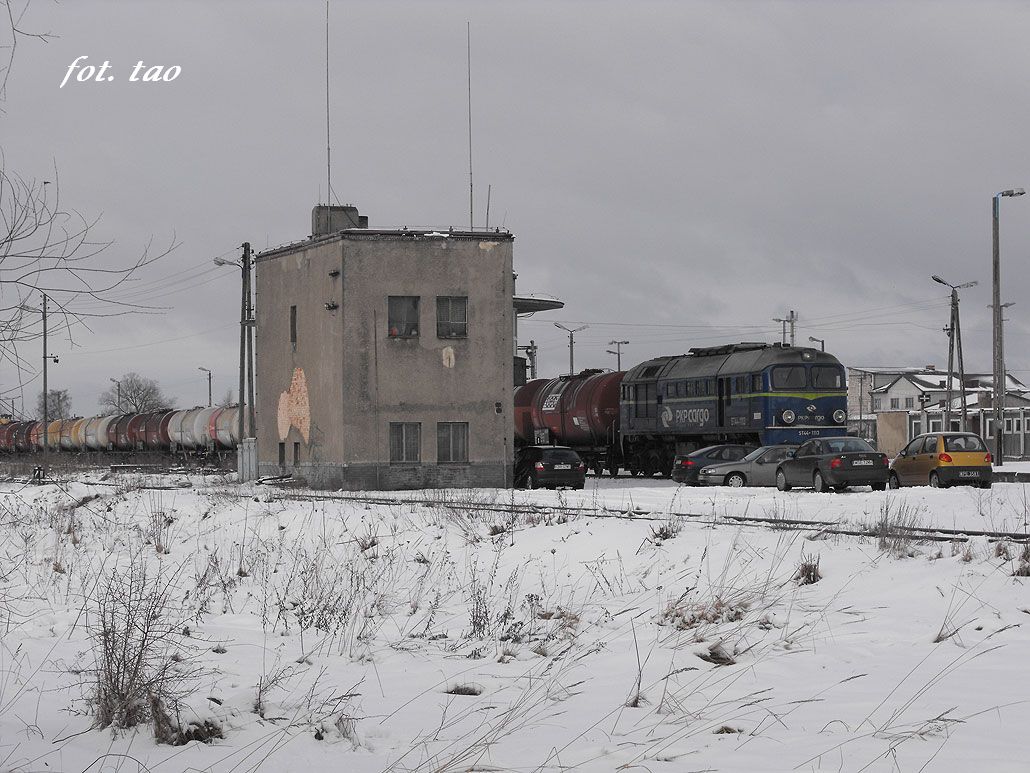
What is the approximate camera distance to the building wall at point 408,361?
32.9 meters

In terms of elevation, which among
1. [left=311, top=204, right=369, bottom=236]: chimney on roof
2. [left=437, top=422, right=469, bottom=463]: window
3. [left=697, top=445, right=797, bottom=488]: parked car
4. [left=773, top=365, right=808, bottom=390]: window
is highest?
[left=311, top=204, right=369, bottom=236]: chimney on roof

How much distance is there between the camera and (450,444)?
3356cm

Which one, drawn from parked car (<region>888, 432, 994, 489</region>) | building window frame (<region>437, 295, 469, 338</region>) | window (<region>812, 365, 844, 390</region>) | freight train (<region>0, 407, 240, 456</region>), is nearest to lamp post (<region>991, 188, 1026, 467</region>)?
window (<region>812, 365, 844, 390</region>)

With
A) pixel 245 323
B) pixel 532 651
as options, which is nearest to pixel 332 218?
pixel 245 323

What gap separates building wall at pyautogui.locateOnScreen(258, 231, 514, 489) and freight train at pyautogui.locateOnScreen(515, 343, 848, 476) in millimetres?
7333

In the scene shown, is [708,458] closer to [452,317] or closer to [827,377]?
[827,377]

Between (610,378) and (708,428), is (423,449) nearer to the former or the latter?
(708,428)

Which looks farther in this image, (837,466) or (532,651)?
(837,466)

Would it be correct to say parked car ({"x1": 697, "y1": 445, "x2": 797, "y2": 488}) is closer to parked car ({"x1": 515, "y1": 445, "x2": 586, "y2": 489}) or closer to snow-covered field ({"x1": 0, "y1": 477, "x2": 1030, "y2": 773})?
parked car ({"x1": 515, "y1": 445, "x2": 586, "y2": 489})

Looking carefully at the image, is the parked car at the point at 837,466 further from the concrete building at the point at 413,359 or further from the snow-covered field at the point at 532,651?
the concrete building at the point at 413,359

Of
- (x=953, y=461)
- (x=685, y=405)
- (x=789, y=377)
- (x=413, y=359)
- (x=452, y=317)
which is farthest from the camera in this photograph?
(x=685, y=405)

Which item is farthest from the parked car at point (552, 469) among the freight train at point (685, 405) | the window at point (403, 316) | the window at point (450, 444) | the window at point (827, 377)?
the window at point (827, 377)

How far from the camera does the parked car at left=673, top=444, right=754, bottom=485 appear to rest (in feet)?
110

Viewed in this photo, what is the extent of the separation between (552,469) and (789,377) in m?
7.69
